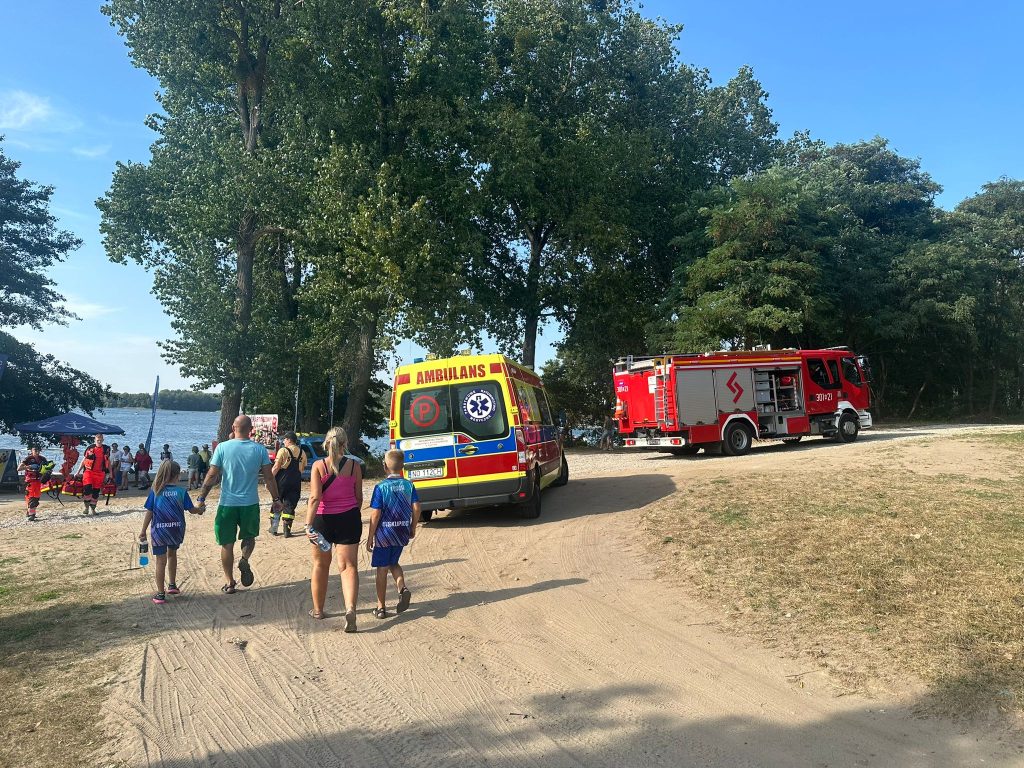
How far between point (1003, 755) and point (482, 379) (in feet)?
26.6

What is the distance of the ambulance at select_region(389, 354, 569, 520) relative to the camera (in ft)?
35.6

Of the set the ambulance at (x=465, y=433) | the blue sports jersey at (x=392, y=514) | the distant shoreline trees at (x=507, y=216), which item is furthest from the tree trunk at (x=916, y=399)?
the blue sports jersey at (x=392, y=514)

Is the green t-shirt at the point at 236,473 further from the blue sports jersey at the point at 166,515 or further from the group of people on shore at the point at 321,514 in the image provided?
the blue sports jersey at the point at 166,515

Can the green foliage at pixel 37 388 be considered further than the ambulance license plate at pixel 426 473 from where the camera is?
Yes

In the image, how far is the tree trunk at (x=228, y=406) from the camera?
23031 mm

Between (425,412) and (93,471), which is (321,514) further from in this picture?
(93,471)

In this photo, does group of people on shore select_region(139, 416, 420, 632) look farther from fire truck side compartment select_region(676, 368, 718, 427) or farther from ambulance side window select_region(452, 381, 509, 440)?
fire truck side compartment select_region(676, 368, 718, 427)

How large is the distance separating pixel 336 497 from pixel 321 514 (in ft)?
0.65

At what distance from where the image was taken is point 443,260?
926 inches

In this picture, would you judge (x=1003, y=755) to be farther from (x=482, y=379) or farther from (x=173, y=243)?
(x=173, y=243)

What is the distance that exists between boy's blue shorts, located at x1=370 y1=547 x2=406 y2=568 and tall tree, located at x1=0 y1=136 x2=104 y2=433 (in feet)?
96.7

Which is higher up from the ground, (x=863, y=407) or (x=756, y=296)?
(x=756, y=296)

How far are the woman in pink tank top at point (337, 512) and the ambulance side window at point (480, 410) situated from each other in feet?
15.0

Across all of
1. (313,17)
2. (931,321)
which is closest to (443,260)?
(313,17)
